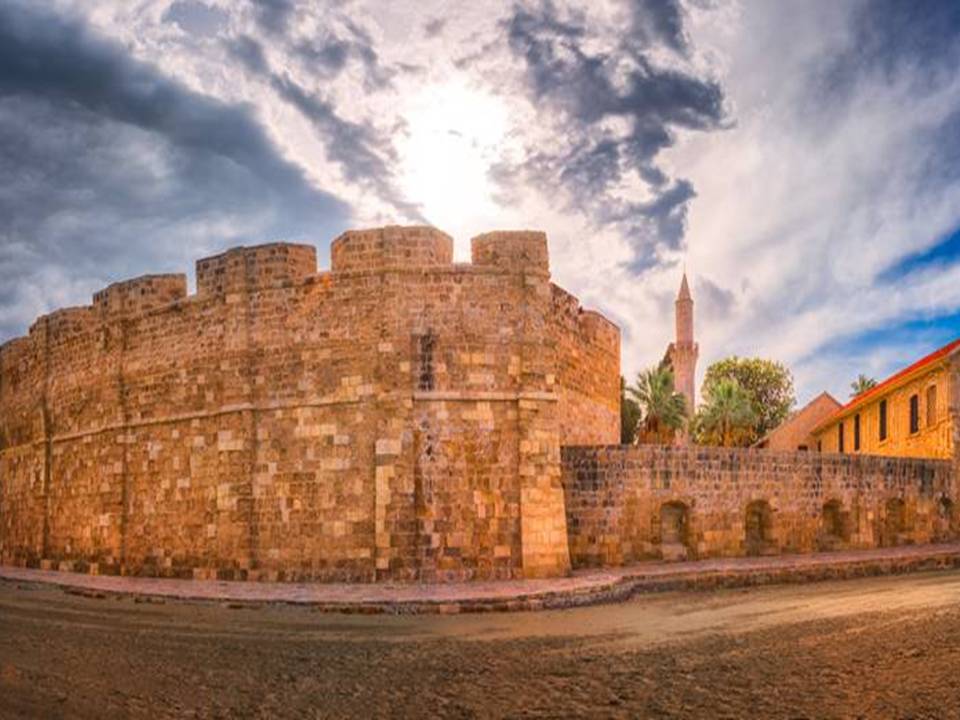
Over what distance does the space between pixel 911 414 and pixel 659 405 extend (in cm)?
1276

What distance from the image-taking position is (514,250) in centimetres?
1533

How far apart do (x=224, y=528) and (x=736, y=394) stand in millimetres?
36146

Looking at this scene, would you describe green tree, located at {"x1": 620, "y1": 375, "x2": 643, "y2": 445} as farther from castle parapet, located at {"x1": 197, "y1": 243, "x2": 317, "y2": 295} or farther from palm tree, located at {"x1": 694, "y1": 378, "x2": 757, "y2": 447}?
castle parapet, located at {"x1": 197, "y1": 243, "x2": 317, "y2": 295}

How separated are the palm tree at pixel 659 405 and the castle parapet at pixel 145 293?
25375mm

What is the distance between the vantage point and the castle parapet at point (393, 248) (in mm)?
15164

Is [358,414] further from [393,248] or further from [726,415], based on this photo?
[726,415]

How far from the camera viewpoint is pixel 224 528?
15.9m

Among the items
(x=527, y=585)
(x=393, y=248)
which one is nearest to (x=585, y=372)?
(x=393, y=248)

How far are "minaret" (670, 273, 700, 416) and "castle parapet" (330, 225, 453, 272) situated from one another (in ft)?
166

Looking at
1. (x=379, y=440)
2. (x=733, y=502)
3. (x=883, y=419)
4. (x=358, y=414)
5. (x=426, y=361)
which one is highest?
(x=426, y=361)

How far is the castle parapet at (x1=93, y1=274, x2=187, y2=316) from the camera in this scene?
17953 mm

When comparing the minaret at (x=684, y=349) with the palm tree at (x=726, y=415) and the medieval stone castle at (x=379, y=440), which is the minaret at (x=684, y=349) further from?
the medieval stone castle at (x=379, y=440)

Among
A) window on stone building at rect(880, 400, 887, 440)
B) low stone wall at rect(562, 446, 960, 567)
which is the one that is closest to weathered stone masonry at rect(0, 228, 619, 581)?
low stone wall at rect(562, 446, 960, 567)

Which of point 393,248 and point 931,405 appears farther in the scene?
point 931,405
